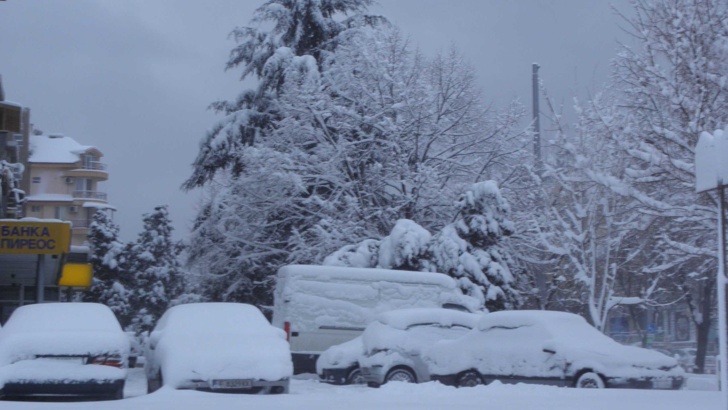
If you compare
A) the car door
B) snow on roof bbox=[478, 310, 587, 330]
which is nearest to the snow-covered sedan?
snow on roof bbox=[478, 310, 587, 330]

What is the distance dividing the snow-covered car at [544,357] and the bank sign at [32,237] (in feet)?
32.3

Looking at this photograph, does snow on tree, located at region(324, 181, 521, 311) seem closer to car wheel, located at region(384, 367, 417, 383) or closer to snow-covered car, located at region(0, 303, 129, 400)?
car wheel, located at region(384, 367, 417, 383)

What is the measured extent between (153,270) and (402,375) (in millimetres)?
36717

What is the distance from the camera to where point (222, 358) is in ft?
38.7

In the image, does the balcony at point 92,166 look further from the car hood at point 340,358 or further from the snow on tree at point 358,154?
the car hood at point 340,358

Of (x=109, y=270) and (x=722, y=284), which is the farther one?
(x=109, y=270)

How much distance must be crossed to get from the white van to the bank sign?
17.9 feet

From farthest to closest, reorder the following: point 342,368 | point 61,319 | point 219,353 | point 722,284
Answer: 1. point 342,368
2. point 61,319
3. point 219,353
4. point 722,284

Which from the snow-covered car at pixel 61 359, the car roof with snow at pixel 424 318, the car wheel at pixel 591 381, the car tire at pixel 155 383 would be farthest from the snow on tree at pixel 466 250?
the snow-covered car at pixel 61 359

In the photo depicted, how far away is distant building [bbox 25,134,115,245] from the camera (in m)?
85.8

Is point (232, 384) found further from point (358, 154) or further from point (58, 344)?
point (358, 154)

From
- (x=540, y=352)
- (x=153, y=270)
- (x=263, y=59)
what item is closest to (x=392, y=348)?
(x=540, y=352)

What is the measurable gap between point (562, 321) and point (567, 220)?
875 centimetres

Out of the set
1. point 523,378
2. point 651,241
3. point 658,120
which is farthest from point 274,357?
point 651,241
